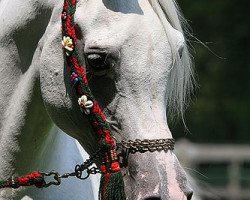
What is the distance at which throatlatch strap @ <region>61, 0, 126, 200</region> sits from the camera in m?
3.17

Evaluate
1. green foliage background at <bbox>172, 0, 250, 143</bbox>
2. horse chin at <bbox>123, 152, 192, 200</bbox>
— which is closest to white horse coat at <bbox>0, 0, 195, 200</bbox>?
horse chin at <bbox>123, 152, 192, 200</bbox>

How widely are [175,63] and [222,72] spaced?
15704 mm

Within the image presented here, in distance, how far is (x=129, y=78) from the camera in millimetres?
3166

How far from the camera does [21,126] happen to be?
11.7 feet

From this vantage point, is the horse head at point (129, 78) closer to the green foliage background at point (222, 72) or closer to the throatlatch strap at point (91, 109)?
the throatlatch strap at point (91, 109)

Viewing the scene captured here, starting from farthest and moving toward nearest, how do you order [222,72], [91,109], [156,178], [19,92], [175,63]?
[222,72], [19,92], [175,63], [91,109], [156,178]

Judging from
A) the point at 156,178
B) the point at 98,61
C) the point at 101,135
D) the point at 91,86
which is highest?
the point at 98,61

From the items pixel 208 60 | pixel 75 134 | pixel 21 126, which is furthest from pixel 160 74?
pixel 208 60

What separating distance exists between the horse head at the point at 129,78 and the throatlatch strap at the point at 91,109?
0.10 ft

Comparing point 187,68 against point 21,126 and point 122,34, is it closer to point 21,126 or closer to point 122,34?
point 122,34

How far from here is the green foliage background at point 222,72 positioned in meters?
18.1

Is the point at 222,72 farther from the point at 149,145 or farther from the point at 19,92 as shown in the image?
the point at 149,145

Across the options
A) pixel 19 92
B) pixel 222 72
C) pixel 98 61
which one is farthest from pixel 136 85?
pixel 222 72

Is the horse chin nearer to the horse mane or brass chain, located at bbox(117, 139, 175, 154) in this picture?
brass chain, located at bbox(117, 139, 175, 154)
